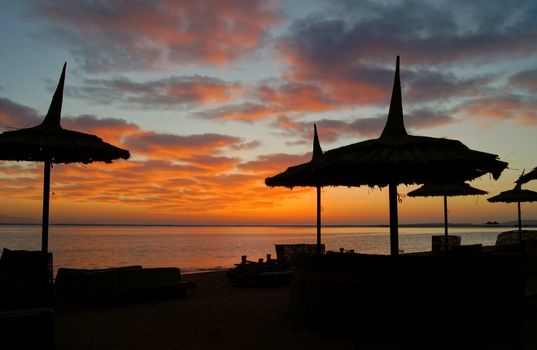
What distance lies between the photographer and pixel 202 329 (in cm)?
799

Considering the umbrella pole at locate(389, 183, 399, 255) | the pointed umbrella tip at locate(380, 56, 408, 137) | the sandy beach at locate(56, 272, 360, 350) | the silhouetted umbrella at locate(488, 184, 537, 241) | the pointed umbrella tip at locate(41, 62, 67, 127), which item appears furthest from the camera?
the silhouetted umbrella at locate(488, 184, 537, 241)

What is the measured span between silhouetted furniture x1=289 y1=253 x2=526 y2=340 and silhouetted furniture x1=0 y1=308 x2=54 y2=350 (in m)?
4.35

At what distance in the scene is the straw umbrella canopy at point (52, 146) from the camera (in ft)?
30.2

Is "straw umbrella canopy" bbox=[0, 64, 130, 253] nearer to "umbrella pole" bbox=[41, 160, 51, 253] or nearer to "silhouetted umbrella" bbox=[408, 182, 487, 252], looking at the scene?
"umbrella pole" bbox=[41, 160, 51, 253]

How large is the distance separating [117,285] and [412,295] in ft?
22.2

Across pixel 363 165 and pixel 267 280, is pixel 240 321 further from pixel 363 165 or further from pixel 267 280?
pixel 267 280

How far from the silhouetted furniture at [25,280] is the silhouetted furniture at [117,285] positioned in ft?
3.21

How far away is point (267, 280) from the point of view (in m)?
14.2

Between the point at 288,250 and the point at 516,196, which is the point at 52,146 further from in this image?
the point at 516,196

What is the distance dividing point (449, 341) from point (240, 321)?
11.9ft

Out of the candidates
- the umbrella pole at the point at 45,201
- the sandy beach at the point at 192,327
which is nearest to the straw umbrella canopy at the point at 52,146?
the umbrella pole at the point at 45,201

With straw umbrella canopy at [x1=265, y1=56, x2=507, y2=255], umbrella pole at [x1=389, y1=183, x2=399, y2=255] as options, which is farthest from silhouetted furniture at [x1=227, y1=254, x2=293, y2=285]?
umbrella pole at [x1=389, y1=183, x2=399, y2=255]

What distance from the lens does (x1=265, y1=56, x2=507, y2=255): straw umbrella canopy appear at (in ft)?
22.5

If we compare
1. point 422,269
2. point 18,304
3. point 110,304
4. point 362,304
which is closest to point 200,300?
point 110,304
